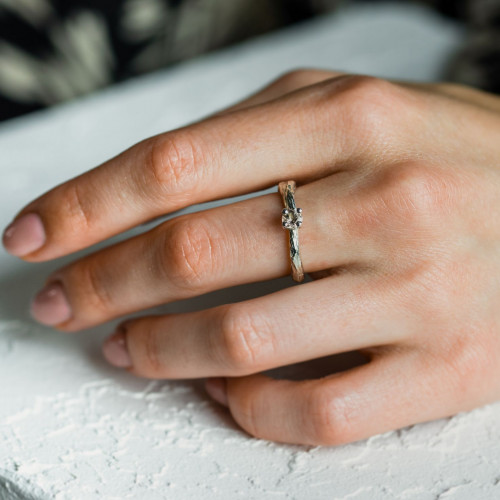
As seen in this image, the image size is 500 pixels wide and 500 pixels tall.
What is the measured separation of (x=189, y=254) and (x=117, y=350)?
0.29ft

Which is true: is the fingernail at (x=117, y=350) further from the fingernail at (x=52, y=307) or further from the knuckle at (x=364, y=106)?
the knuckle at (x=364, y=106)

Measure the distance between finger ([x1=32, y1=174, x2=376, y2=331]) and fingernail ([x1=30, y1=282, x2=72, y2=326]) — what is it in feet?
0.11

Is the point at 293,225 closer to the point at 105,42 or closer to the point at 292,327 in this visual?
the point at 292,327

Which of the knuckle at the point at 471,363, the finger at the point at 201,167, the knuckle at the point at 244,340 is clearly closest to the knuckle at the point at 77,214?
the finger at the point at 201,167

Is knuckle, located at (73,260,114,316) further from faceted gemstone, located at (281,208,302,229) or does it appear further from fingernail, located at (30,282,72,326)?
faceted gemstone, located at (281,208,302,229)

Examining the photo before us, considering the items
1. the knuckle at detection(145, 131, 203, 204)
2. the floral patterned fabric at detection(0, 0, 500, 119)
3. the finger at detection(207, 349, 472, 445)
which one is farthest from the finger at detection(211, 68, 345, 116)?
the floral patterned fabric at detection(0, 0, 500, 119)

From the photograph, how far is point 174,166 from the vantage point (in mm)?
397

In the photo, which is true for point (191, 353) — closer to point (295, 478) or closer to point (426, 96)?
point (295, 478)

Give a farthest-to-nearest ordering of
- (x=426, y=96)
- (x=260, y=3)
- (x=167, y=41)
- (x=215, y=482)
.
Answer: (x=260, y=3)
(x=167, y=41)
(x=426, y=96)
(x=215, y=482)

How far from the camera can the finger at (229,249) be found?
389 millimetres

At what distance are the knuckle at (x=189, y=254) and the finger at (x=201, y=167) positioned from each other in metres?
0.02

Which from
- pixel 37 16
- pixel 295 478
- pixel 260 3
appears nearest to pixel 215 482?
pixel 295 478

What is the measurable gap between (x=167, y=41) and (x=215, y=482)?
0.72 meters

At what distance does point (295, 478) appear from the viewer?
14.1 inches
